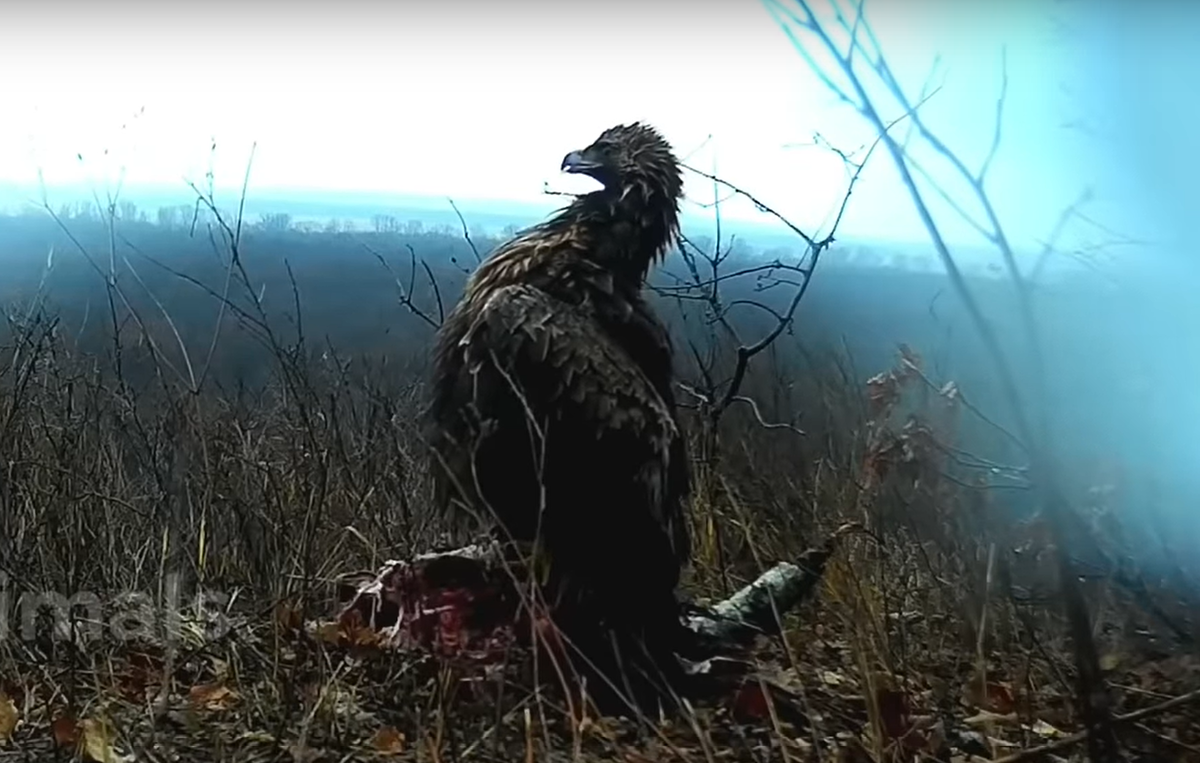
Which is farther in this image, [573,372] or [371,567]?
[371,567]

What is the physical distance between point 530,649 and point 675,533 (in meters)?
0.25

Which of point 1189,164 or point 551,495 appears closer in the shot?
point 1189,164

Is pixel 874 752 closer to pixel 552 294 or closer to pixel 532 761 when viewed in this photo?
pixel 532 761

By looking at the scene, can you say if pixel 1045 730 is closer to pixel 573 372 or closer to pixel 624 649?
pixel 624 649

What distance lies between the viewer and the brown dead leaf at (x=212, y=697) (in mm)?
1664

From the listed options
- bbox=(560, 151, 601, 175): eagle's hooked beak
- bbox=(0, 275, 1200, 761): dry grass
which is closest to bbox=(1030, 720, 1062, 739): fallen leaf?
bbox=(0, 275, 1200, 761): dry grass

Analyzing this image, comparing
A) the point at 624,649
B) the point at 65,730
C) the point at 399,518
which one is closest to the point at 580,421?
the point at 624,649

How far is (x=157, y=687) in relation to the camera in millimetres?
1694

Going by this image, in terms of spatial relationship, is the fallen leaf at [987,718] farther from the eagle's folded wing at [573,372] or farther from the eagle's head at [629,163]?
the eagle's head at [629,163]

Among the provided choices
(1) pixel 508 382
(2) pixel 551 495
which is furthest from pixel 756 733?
(1) pixel 508 382

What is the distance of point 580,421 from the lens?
5.14ft

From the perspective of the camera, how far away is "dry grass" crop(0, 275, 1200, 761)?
1.53 m

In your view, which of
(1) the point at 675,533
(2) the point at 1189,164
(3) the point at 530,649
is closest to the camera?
(2) the point at 1189,164

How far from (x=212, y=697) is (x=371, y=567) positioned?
292 mm
